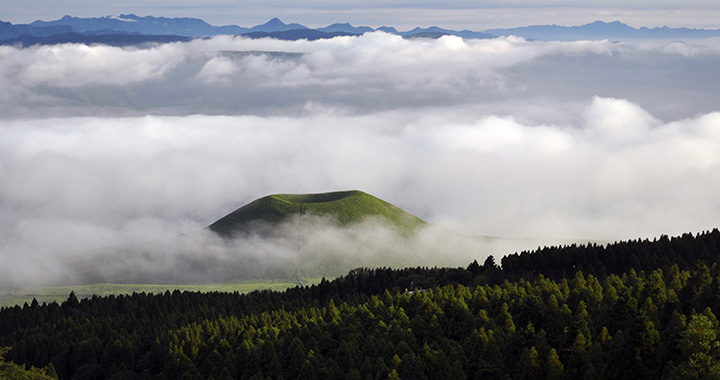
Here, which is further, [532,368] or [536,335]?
Answer: [536,335]

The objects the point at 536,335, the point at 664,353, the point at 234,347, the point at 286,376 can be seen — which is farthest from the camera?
the point at 234,347

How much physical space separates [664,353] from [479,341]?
1157 inches

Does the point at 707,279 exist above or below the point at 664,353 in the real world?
above

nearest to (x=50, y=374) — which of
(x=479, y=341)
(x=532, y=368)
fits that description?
(x=479, y=341)

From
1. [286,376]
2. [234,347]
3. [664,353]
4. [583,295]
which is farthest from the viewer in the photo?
[234,347]

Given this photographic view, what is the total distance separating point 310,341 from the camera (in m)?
164

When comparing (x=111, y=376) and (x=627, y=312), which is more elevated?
(x=627, y=312)

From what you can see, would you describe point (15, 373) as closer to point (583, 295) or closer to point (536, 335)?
point (536, 335)

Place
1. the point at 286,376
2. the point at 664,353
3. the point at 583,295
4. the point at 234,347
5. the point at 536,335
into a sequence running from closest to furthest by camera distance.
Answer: the point at 664,353, the point at 536,335, the point at 286,376, the point at 583,295, the point at 234,347

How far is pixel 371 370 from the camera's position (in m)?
138

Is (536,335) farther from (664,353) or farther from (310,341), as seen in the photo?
(310,341)

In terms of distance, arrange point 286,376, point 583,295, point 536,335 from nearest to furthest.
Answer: point 536,335 → point 286,376 → point 583,295

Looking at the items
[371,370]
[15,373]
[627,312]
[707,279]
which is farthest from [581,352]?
[15,373]

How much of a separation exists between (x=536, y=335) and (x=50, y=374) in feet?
306
